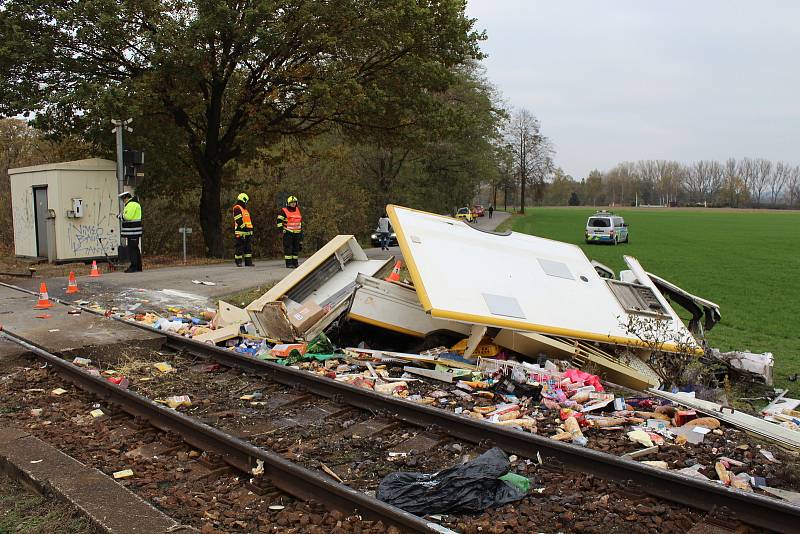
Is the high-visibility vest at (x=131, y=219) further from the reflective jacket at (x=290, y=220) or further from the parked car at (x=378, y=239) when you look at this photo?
the parked car at (x=378, y=239)

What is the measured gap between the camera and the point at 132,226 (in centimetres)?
1583

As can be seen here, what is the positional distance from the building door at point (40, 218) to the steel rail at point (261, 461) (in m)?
13.1

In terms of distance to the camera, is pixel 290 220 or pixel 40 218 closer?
pixel 290 220

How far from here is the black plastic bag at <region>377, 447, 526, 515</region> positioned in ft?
13.6

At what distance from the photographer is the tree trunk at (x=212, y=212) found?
22172 mm

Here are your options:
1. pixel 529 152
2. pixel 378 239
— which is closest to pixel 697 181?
pixel 529 152

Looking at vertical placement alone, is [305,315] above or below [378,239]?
below

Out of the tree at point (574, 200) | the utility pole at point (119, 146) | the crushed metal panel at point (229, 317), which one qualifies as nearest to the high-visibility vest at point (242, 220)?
the utility pole at point (119, 146)

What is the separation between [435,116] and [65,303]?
13734 mm

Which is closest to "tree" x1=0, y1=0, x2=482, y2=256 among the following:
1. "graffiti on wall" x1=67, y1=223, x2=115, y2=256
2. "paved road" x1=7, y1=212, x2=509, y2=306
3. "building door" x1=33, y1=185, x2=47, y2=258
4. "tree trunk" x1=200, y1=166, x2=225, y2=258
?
"tree trunk" x1=200, y1=166, x2=225, y2=258

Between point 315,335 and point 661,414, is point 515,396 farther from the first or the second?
point 315,335

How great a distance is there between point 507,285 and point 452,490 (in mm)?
4784

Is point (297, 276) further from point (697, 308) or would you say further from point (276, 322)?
point (697, 308)

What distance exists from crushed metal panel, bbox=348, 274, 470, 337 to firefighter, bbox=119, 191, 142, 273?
29.7 feet
